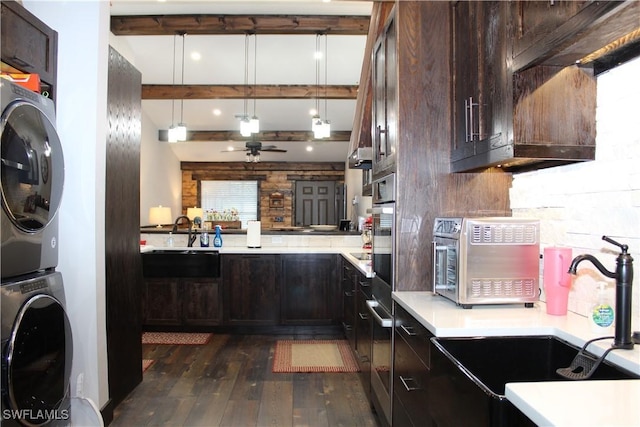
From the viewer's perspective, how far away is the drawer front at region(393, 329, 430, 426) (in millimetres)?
1519

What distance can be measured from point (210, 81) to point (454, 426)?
21.6 feet

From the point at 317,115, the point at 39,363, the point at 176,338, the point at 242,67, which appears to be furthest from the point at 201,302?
the point at 242,67

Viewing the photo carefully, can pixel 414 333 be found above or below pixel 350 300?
above

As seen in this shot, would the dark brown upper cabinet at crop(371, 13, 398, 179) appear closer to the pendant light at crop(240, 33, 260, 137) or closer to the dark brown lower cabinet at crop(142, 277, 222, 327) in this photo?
the dark brown lower cabinet at crop(142, 277, 222, 327)

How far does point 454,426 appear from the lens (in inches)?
46.3

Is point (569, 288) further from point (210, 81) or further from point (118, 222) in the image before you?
point (210, 81)

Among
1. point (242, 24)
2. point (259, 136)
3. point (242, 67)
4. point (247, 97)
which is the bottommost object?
point (259, 136)

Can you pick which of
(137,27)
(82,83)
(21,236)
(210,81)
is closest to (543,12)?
(21,236)

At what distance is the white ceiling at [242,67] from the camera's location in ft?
14.5

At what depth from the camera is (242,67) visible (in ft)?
20.5

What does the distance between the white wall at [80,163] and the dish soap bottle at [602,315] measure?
8.20ft

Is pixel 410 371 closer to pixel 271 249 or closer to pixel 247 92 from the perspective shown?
pixel 271 249

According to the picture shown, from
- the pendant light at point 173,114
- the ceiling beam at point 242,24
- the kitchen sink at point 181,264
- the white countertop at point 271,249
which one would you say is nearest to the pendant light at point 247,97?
the ceiling beam at point 242,24

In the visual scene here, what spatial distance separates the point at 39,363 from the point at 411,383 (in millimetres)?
1522
